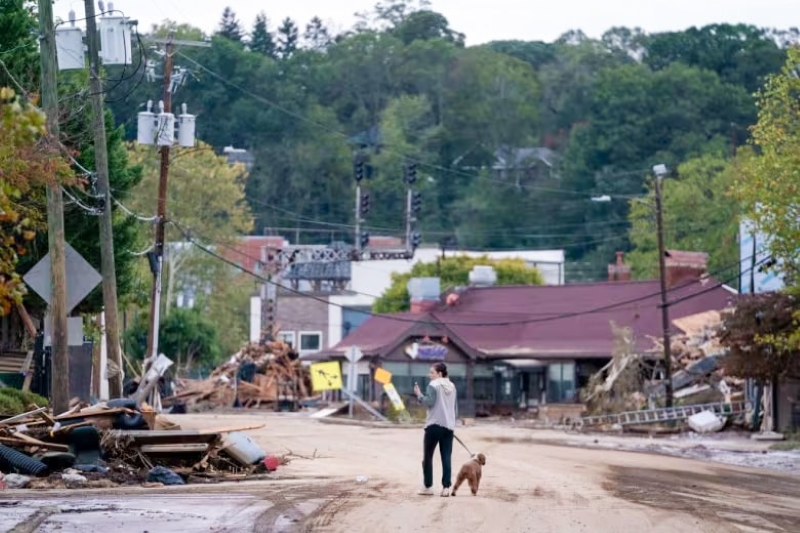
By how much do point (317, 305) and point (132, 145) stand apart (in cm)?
1661

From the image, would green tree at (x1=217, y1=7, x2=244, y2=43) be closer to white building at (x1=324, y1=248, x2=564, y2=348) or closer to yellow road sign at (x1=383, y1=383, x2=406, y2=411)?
white building at (x1=324, y1=248, x2=564, y2=348)

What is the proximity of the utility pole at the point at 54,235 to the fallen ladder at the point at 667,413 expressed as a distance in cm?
2768

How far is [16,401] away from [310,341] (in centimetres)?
6666

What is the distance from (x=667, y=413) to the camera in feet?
166

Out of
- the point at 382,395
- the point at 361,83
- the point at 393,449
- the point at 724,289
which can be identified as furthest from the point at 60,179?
the point at 361,83

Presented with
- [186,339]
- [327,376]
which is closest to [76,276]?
[327,376]

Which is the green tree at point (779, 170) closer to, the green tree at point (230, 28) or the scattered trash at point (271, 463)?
the scattered trash at point (271, 463)

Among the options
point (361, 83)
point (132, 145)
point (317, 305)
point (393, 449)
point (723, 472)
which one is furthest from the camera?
point (361, 83)

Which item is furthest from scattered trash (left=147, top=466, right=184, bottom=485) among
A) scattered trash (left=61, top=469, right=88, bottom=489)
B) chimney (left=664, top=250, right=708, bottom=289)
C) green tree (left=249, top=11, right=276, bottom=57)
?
green tree (left=249, top=11, right=276, bottom=57)

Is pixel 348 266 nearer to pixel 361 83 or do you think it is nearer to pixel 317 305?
pixel 317 305

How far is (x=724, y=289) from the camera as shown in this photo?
218ft

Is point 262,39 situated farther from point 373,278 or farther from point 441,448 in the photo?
point 441,448

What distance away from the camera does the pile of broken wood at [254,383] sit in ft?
229

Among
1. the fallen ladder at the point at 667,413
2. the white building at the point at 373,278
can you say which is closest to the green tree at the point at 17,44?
the fallen ladder at the point at 667,413
